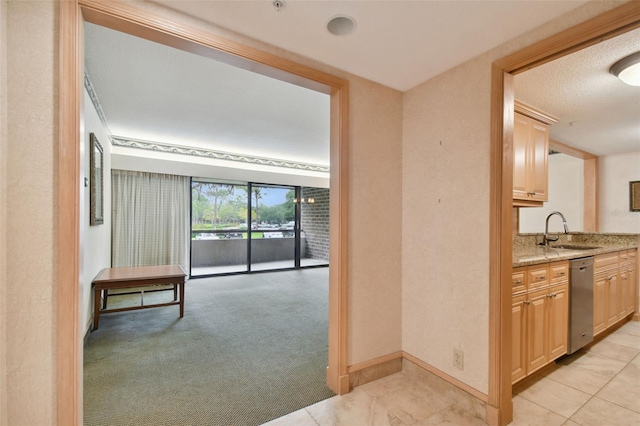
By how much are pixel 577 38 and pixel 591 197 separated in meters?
4.62

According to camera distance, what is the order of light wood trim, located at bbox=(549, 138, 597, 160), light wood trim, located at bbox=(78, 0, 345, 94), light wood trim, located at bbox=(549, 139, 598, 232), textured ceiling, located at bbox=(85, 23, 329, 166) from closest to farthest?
light wood trim, located at bbox=(78, 0, 345, 94)
textured ceiling, located at bbox=(85, 23, 329, 166)
light wood trim, located at bbox=(549, 138, 597, 160)
light wood trim, located at bbox=(549, 139, 598, 232)

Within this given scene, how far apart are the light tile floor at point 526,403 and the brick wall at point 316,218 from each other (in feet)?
17.4

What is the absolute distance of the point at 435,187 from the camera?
2195mm

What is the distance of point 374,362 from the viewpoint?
2.26m

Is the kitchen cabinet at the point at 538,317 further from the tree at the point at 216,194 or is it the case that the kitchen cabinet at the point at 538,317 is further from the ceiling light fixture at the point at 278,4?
the tree at the point at 216,194

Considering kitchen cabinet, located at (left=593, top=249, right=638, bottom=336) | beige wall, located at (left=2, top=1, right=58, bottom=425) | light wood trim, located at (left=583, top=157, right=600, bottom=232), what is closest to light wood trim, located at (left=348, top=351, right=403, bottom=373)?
beige wall, located at (left=2, top=1, right=58, bottom=425)

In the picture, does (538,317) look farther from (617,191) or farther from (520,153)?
(617,191)

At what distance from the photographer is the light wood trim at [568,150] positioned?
4.07m

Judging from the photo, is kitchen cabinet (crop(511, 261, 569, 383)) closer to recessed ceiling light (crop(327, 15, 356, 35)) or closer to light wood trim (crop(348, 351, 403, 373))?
light wood trim (crop(348, 351, 403, 373))

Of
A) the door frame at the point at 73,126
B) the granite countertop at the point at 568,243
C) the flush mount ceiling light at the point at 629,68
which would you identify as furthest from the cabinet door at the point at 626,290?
the door frame at the point at 73,126

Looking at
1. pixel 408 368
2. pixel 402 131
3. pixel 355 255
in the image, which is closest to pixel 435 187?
pixel 402 131

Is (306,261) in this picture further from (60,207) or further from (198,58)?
(60,207)

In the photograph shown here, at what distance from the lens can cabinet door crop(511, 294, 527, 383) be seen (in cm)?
204

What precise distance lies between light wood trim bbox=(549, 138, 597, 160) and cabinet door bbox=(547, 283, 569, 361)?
8.28ft
